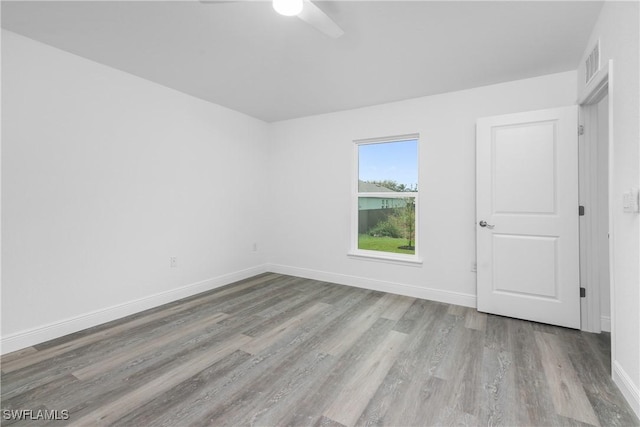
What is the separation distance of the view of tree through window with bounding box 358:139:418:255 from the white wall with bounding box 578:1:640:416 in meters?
1.95

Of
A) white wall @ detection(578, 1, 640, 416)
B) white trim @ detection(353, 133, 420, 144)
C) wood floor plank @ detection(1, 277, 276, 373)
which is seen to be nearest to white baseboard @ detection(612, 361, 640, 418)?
white wall @ detection(578, 1, 640, 416)

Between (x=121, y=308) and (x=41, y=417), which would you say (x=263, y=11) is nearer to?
(x=41, y=417)

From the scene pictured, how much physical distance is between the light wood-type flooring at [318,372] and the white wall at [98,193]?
362 mm

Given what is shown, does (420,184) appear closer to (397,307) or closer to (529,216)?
(529,216)

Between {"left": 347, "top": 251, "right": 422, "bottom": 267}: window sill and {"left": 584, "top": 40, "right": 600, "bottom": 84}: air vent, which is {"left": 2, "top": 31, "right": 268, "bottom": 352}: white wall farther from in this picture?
{"left": 584, "top": 40, "right": 600, "bottom": 84}: air vent

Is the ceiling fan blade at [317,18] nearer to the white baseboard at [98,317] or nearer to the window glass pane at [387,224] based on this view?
the window glass pane at [387,224]

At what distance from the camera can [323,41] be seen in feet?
7.70

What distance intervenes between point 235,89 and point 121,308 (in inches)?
104

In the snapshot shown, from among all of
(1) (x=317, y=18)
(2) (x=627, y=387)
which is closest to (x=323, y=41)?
(1) (x=317, y=18)

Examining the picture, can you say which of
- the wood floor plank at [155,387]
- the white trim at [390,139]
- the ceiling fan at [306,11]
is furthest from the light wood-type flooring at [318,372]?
the ceiling fan at [306,11]

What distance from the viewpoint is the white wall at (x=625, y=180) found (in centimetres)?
153

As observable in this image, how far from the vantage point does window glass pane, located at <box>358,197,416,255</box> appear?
374cm

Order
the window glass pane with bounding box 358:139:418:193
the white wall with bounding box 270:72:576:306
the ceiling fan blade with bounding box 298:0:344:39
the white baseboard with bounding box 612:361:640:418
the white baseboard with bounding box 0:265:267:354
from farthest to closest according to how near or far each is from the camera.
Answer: the window glass pane with bounding box 358:139:418:193
the white wall with bounding box 270:72:576:306
the white baseboard with bounding box 0:265:267:354
the ceiling fan blade with bounding box 298:0:344:39
the white baseboard with bounding box 612:361:640:418

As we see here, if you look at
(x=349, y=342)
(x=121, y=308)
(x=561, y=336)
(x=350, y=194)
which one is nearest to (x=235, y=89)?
(x=350, y=194)
